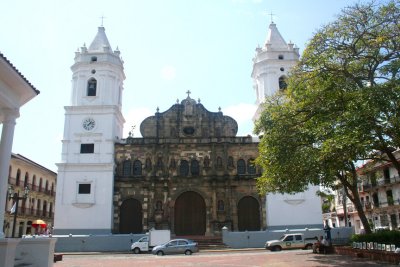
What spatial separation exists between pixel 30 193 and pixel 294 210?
3143cm

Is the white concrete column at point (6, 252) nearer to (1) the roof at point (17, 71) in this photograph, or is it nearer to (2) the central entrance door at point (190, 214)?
(1) the roof at point (17, 71)

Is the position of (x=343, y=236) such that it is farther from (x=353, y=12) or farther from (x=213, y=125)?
(x=353, y=12)

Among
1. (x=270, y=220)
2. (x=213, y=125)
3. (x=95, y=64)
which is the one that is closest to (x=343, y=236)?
(x=270, y=220)

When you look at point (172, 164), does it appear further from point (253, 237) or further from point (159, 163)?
point (253, 237)

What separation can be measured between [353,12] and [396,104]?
4307 mm

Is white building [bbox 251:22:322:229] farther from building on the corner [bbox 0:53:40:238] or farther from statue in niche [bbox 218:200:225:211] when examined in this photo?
building on the corner [bbox 0:53:40:238]

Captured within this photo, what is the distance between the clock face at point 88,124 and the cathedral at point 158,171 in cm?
10

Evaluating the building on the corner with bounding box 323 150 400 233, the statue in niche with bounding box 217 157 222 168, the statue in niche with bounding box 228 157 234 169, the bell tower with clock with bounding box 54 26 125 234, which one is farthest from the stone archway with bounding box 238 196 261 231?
the bell tower with clock with bounding box 54 26 125 234

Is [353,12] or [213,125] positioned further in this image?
[213,125]

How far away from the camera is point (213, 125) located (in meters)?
39.8

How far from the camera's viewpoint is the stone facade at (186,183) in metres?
36.3

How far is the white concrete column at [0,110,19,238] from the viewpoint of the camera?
12289 mm

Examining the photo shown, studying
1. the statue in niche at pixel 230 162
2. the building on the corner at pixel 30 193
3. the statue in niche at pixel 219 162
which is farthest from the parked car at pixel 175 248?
the building on the corner at pixel 30 193

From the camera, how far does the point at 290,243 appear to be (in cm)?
2866
